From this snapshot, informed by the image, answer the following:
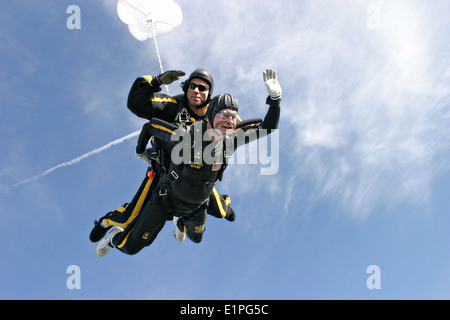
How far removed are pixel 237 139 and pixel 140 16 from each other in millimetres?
3005

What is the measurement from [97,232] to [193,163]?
292cm

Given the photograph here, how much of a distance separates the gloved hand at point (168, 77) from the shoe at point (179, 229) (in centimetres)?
312

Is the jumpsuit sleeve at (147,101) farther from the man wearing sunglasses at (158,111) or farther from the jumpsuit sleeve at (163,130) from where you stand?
the jumpsuit sleeve at (163,130)

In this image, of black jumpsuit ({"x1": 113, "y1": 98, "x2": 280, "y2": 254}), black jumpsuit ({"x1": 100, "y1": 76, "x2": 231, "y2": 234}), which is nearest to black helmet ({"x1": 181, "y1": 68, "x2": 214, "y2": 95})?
black jumpsuit ({"x1": 100, "y1": 76, "x2": 231, "y2": 234})

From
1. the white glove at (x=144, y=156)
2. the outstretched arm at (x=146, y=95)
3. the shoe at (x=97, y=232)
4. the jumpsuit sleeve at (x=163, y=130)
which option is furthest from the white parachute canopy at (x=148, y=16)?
the shoe at (x=97, y=232)

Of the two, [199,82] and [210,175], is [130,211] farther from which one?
[199,82]

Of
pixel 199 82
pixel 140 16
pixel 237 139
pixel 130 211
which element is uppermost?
pixel 140 16

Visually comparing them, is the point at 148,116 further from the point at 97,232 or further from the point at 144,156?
the point at 97,232

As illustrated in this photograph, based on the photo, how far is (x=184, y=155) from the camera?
6.79 meters

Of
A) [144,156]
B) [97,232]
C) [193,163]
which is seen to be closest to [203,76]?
[193,163]

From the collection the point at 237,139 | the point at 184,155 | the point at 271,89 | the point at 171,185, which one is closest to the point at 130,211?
the point at 171,185

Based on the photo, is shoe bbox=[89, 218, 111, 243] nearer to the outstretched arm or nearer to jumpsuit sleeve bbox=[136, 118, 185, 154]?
jumpsuit sleeve bbox=[136, 118, 185, 154]

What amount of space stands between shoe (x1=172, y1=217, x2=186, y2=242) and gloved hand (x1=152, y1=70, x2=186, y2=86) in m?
3.12

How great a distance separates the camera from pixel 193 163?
266 inches
